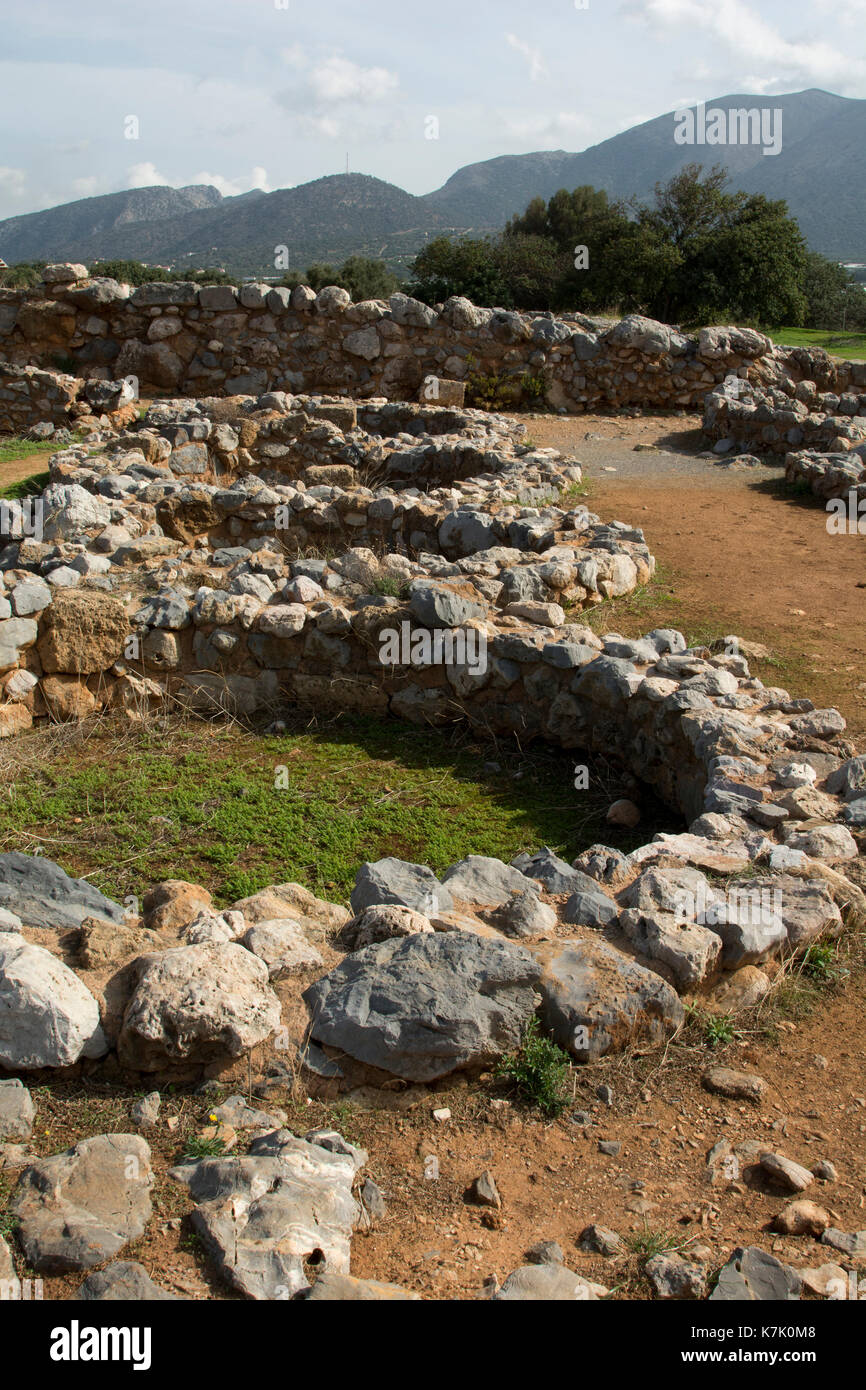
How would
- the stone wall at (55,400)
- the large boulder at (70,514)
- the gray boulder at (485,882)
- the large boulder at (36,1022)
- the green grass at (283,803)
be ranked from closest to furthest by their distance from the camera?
the large boulder at (36,1022) < the gray boulder at (485,882) < the green grass at (283,803) < the large boulder at (70,514) < the stone wall at (55,400)

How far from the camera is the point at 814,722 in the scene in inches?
196

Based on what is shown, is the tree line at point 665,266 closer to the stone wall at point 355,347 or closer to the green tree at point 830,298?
the stone wall at point 355,347

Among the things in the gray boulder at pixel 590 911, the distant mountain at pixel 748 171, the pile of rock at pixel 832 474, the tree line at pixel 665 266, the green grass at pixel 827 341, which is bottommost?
the gray boulder at pixel 590 911

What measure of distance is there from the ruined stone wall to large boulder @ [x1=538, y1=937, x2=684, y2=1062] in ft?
42.1

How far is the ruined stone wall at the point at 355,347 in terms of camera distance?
14852 millimetres

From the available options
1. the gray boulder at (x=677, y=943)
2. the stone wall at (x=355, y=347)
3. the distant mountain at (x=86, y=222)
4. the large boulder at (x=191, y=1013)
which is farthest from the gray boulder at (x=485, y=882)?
the distant mountain at (x=86, y=222)

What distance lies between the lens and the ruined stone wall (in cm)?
1485

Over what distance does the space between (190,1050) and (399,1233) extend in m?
0.77

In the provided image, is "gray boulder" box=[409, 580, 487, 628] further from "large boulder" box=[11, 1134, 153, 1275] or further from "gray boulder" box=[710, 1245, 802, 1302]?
"gray boulder" box=[710, 1245, 802, 1302]

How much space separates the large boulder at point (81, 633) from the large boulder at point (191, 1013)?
3352 mm

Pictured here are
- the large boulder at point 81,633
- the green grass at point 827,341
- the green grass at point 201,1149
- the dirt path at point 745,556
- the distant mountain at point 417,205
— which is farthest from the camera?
the distant mountain at point 417,205

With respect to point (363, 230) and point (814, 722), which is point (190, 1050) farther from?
point (363, 230)

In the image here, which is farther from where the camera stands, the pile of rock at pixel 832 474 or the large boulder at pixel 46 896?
the pile of rock at pixel 832 474

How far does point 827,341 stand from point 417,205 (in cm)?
5538
